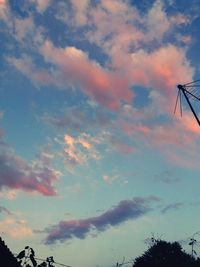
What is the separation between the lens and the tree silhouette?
62.6 metres

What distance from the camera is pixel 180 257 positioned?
6341 cm

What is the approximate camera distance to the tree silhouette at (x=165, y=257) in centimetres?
6256

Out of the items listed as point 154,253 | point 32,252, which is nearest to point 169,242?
point 154,253

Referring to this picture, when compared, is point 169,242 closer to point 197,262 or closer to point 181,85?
point 197,262

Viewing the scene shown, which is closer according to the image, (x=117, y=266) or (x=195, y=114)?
(x=195, y=114)

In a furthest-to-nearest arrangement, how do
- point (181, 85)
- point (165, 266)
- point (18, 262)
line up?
point (165, 266)
point (18, 262)
point (181, 85)

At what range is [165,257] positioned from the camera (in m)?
64.2

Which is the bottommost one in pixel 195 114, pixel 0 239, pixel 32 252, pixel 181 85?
pixel 32 252

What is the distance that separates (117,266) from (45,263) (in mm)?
24875

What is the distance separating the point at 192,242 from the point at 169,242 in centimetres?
896

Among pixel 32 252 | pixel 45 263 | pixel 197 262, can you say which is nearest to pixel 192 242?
pixel 197 262

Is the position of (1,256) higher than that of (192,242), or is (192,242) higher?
(192,242)

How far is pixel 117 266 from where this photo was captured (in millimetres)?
49844

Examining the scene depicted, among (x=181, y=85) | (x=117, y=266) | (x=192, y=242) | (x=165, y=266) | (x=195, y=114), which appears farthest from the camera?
(x=165, y=266)
